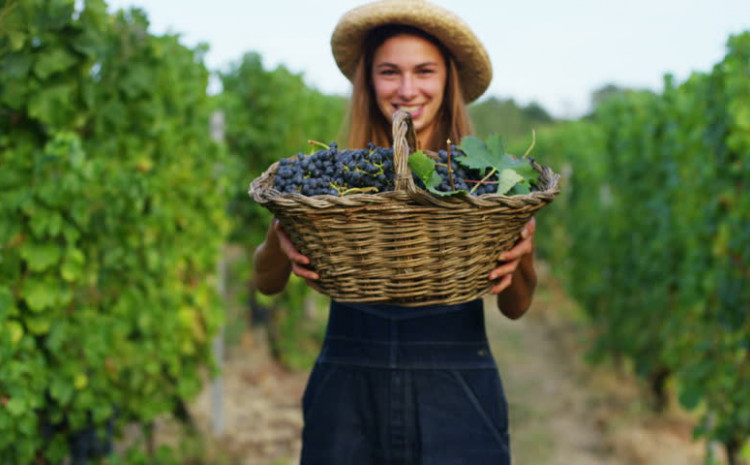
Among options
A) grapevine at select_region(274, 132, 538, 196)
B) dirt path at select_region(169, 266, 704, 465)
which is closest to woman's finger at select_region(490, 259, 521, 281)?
grapevine at select_region(274, 132, 538, 196)

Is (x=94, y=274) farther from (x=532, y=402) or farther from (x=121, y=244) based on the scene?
(x=532, y=402)

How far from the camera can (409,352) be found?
2.05 meters

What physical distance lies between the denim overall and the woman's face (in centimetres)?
60

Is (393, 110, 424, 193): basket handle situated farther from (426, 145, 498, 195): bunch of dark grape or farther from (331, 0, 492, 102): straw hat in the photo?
(331, 0, 492, 102): straw hat

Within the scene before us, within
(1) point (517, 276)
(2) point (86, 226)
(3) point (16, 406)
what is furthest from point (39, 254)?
(1) point (517, 276)

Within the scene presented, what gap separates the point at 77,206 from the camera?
2664mm

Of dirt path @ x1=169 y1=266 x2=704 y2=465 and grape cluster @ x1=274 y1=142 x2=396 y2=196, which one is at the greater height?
grape cluster @ x1=274 y1=142 x2=396 y2=196

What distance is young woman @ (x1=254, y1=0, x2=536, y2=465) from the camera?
6.57 feet

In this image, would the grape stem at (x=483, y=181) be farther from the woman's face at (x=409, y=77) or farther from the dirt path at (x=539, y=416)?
the dirt path at (x=539, y=416)

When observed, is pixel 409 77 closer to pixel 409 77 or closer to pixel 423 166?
pixel 409 77

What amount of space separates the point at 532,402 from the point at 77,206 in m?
4.49

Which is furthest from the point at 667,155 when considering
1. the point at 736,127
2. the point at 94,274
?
the point at 94,274

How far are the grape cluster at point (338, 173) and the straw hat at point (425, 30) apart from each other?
559mm

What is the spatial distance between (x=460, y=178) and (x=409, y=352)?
557mm
